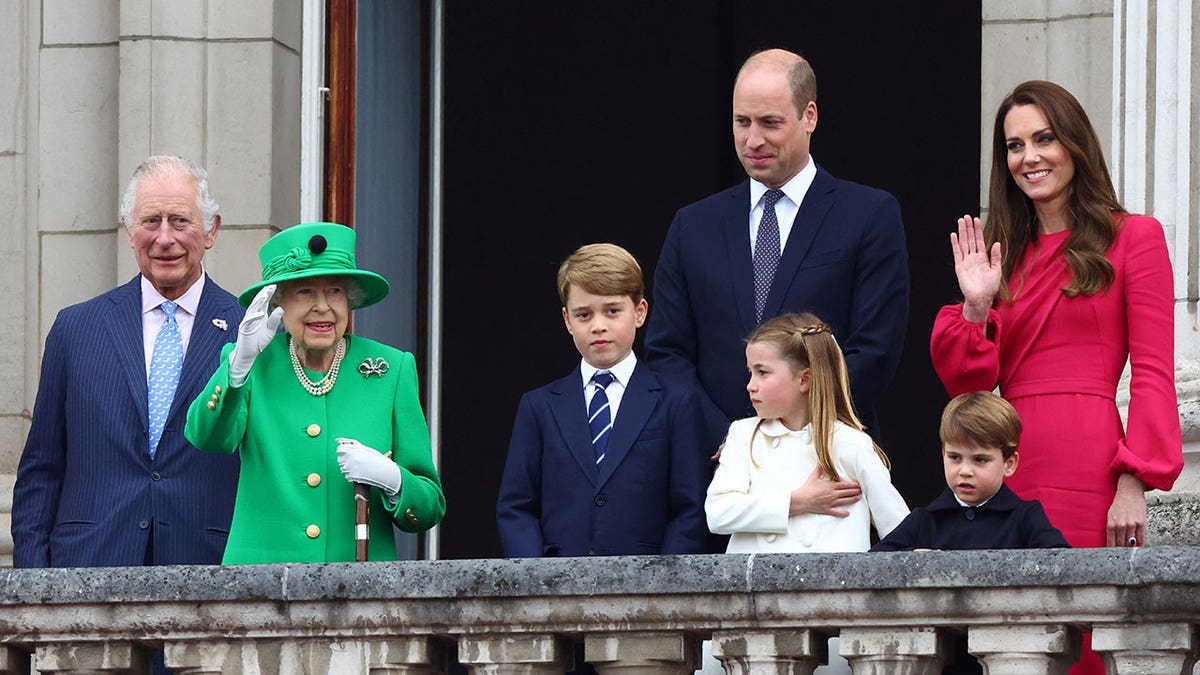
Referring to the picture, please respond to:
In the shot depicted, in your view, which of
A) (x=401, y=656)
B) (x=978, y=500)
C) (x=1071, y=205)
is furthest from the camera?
(x=1071, y=205)

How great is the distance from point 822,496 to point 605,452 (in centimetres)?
59

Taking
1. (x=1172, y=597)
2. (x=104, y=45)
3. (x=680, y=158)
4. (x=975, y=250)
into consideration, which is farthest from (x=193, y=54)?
(x=1172, y=597)

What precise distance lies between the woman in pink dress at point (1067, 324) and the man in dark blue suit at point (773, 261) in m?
0.33

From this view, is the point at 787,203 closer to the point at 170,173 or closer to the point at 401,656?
the point at 170,173

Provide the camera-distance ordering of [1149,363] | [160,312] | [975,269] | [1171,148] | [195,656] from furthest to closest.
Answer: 1. [1171,148]
2. [160,312]
3. [975,269]
4. [1149,363]
5. [195,656]

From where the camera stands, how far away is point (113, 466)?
6105 millimetres

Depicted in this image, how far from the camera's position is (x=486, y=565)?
15.7 ft

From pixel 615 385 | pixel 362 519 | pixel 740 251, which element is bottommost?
pixel 362 519

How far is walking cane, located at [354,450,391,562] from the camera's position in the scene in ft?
18.7

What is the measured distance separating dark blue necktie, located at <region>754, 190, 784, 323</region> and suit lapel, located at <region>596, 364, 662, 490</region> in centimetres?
34

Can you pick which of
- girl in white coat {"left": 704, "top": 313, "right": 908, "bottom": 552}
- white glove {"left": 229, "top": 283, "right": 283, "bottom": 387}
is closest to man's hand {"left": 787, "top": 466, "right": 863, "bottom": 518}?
girl in white coat {"left": 704, "top": 313, "right": 908, "bottom": 552}

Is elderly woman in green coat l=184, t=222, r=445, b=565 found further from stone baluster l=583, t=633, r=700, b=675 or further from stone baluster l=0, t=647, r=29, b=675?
stone baluster l=583, t=633, r=700, b=675

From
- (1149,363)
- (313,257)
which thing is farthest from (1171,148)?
(313,257)

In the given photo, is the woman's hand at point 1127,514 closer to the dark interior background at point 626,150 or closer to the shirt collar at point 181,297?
the shirt collar at point 181,297
